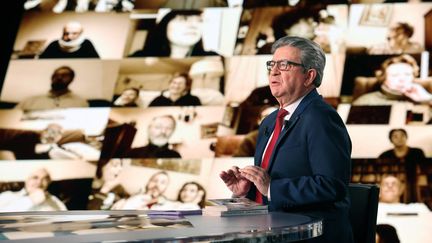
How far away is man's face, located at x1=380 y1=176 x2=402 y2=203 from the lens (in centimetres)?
312

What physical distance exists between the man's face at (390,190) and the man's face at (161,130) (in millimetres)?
1266

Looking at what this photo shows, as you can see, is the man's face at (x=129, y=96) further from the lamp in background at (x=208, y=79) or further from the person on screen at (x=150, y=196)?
the person on screen at (x=150, y=196)

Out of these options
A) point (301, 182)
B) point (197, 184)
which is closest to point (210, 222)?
point (301, 182)

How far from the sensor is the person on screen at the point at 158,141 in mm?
3463

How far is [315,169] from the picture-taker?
5.11 ft

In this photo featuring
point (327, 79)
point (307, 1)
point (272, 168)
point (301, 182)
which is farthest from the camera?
point (307, 1)

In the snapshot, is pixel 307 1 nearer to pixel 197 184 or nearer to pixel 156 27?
pixel 156 27

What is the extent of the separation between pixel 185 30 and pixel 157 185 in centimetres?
111

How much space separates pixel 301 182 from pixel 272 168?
169mm

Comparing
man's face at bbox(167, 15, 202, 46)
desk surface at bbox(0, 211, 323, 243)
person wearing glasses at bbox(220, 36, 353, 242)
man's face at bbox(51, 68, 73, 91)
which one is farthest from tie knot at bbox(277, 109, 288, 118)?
man's face at bbox(51, 68, 73, 91)

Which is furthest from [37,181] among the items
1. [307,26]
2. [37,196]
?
[307,26]

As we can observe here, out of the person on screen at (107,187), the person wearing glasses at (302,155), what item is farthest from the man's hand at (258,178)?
the person on screen at (107,187)

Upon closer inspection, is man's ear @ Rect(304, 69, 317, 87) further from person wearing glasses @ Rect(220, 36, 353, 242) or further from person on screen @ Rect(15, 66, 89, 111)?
person on screen @ Rect(15, 66, 89, 111)

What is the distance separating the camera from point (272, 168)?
5.54 feet
